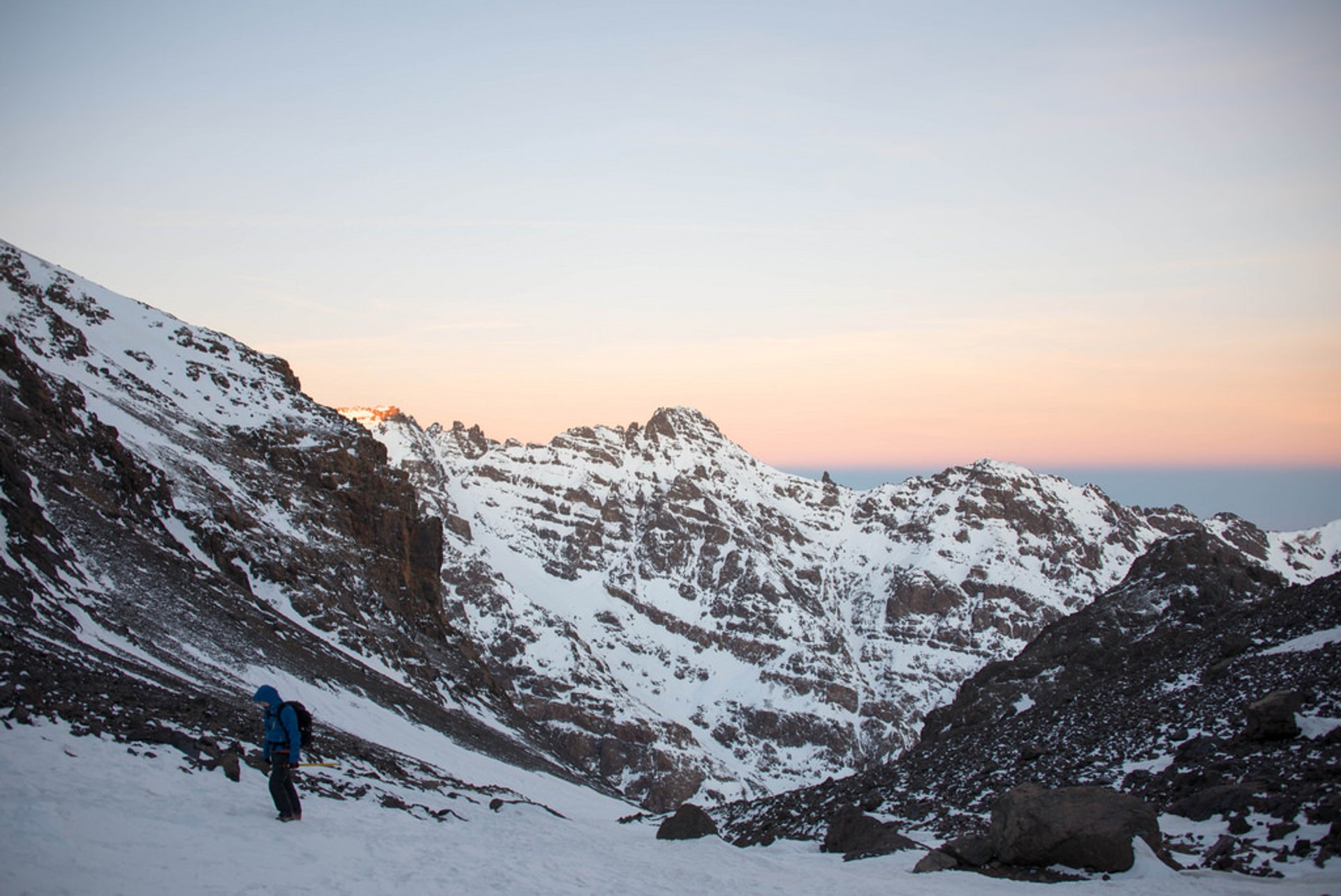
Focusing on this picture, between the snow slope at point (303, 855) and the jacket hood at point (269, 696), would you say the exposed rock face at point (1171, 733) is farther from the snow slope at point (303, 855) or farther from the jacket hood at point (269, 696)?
the jacket hood at point (269, 696)

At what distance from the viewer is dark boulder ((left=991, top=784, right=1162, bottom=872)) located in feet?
59.9

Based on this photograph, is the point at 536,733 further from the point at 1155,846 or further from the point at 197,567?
the point at 1155,846

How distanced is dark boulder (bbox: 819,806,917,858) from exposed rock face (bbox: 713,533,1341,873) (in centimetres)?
223

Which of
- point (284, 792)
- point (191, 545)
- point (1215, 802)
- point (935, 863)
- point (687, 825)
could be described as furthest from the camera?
point (191, 545)

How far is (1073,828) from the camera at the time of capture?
18.6 m

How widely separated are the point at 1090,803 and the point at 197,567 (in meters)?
52.8

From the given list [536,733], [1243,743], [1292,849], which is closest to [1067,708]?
[1243,743]

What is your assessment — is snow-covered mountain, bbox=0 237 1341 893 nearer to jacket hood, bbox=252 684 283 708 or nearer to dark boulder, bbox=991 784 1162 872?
dark boulder, bbox=991 784 1162 872

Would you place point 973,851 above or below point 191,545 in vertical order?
above

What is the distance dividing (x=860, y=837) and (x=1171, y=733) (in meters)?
11.1

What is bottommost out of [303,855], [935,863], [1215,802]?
[935,863]

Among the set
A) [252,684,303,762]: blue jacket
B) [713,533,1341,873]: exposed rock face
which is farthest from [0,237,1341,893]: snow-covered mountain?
[252,684,303,762]: blue jacket

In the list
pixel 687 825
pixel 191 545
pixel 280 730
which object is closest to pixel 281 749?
pixel 280 730

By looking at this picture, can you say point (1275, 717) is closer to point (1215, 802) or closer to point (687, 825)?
point (1215, 802)
